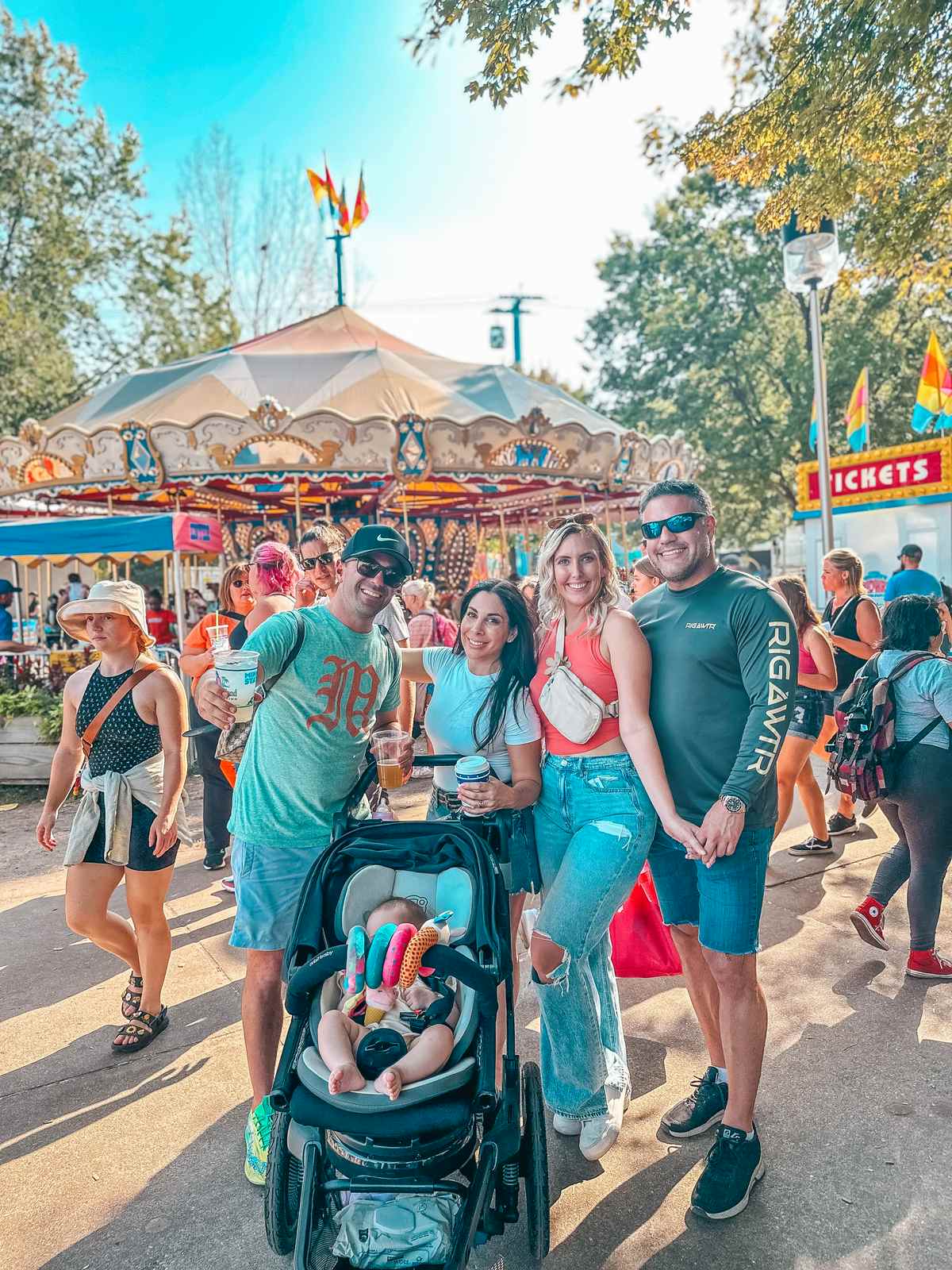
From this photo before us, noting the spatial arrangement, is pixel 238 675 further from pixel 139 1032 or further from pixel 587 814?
pixel 139 1032

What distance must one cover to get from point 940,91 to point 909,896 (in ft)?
16.8

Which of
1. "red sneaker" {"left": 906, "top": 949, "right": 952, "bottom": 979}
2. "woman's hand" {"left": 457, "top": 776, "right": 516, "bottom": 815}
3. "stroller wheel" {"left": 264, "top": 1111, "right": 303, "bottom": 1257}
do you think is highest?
"woman's hand" {"left": 457, "top": 776, "right": 516, "bottom": 815}

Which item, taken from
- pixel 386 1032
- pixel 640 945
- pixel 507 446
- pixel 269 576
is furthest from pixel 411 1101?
pixel 507 446

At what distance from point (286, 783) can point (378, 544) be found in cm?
79

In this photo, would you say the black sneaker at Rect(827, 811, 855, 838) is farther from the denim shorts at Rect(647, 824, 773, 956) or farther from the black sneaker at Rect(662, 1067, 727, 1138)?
the denim shorts at Rect(647, 824, 773, 956)

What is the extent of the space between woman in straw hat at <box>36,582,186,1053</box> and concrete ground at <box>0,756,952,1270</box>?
0.34 m

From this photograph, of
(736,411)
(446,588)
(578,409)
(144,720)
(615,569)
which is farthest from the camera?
(736,411)

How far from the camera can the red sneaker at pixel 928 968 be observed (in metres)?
3.55

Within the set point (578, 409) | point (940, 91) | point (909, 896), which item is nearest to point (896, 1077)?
point (909, 896)

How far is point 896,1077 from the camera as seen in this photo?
9.43ft

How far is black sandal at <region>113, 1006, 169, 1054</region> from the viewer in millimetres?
3250

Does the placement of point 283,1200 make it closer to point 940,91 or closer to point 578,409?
point 940,91

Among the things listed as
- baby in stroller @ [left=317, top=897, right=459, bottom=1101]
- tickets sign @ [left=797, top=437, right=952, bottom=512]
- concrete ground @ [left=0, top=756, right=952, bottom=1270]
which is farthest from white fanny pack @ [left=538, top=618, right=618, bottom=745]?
tickets sign @ [left=797, top=437, right=952, bottom=512]

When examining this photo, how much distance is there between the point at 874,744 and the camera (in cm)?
364
